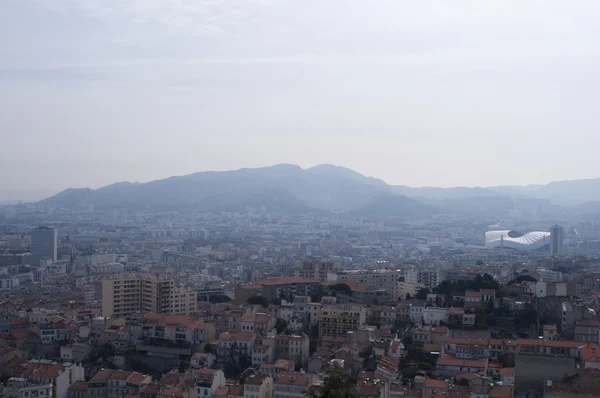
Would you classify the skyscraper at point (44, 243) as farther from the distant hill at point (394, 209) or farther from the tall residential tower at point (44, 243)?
the distant hill at point (394, 209)

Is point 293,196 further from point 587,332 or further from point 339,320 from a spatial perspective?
point 587,332

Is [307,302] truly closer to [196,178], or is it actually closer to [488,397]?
[488,397]

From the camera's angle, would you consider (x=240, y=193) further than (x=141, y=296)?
Yes

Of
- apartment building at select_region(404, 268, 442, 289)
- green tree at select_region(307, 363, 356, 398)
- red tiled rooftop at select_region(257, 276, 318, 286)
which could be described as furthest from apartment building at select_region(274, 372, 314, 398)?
apartment building at select_region(404, 268, 442, 289)

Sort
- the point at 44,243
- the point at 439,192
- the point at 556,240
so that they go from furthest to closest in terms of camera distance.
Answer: the point at 439,192 → the point at 556,240 → the point at 44,243

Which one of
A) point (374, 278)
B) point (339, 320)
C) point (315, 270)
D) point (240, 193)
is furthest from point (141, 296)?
point (240, 193)

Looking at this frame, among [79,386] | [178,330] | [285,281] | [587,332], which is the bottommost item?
[79,386]

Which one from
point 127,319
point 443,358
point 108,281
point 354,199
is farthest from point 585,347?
point 354,199
